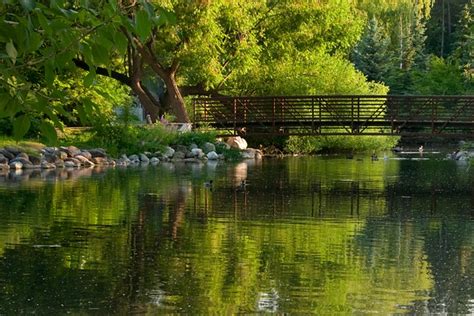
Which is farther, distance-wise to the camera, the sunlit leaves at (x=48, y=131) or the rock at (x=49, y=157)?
the rock at (x=49, y=157)

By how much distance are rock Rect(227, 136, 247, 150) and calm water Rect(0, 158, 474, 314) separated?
16804 mm

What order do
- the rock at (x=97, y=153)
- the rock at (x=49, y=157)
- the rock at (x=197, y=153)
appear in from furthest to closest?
the rock at (x=197, y=153), the rock at (x=97, y=153), the rock at (x=49, y=157)

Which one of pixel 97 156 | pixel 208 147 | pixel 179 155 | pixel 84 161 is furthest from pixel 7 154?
pixel 208 147

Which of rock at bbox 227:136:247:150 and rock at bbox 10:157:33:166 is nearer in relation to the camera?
rock at bbox 10:157:33:166

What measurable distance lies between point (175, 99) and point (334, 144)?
9.73 meters

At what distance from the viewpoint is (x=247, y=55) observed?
139ft

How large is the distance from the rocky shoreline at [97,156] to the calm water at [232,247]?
5.17 metres

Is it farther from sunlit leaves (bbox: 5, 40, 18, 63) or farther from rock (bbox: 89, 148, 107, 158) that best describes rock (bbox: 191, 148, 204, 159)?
sunlit leaves (bbox: 5, 40, 18, 63)

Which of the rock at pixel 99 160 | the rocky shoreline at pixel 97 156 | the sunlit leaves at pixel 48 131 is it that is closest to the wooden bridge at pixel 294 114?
the rocky shoreline at pixel 97 156

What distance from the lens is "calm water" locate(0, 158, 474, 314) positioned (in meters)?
10.1

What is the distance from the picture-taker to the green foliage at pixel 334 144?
47.9 meters

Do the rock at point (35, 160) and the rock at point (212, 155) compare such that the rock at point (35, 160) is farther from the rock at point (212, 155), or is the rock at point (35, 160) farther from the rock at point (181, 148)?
the rock at point (212, 155)

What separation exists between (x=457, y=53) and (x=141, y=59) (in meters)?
29.9

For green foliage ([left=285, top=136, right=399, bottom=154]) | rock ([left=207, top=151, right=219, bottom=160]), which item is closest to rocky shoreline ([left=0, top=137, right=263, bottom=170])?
rock ([left=207, top=151, right=219, bottom=160])
